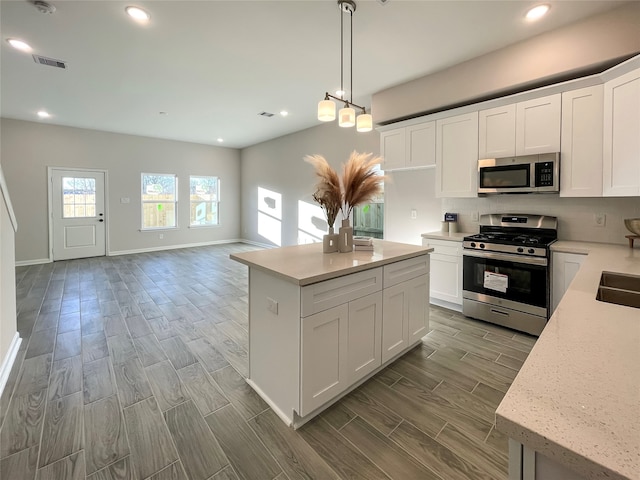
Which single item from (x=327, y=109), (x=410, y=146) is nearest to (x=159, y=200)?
(x=410, y=146)

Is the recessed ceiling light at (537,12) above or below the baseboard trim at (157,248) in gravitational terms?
above

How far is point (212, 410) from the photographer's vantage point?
1916 mm

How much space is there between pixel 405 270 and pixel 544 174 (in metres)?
1.90

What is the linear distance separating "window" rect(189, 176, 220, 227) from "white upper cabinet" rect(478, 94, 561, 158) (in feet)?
24.1

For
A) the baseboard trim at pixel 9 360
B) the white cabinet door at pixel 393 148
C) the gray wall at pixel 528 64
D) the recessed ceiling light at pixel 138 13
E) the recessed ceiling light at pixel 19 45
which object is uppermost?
the recessed ceiling light at pixel 19 45

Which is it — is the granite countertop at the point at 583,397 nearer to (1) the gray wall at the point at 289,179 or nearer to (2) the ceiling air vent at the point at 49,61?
(1) the gray wall at the point at 289,179

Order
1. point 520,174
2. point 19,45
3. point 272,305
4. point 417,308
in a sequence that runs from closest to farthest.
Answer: point 272,305 < point 417,308 < point 520,174 < point 19,45

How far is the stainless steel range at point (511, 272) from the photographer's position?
2.87 metres

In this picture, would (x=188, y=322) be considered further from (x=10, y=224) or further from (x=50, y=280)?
(x=50, y=280)

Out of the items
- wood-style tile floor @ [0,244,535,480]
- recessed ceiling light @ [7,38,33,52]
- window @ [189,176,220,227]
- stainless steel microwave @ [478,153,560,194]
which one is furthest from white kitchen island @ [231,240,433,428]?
window @ [189,176,220,227]

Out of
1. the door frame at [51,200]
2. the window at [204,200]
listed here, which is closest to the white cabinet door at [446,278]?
the window at [204,200]

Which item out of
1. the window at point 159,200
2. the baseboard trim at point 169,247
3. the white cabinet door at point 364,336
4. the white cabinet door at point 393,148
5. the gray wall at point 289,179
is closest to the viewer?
the white cabinet door at point 364,336

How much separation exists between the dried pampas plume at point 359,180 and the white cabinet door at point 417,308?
31.9 inches

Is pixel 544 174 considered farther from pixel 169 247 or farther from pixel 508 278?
pixel 169 247
